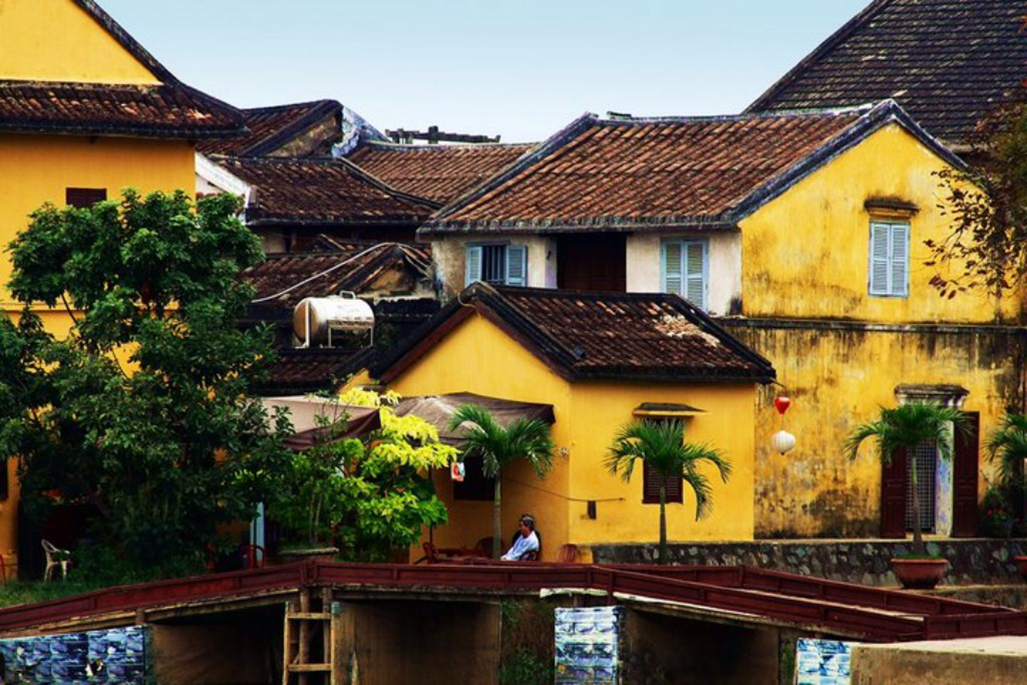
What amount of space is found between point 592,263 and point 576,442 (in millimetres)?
5560

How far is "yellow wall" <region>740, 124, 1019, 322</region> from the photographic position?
36.1 meters

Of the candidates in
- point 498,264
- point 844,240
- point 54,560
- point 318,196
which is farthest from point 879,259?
point 54,560

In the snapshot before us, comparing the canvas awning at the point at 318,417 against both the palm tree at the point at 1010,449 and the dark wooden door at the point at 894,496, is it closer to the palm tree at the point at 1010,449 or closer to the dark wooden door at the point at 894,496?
the dark wooden door at the point at 894,496

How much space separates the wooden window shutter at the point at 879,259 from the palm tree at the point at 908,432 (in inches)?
68.1

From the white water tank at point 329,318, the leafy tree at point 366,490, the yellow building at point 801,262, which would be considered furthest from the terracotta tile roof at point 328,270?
the leafy tree at point 366,490

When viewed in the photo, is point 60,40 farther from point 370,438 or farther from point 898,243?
point 898,243

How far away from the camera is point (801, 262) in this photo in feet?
120

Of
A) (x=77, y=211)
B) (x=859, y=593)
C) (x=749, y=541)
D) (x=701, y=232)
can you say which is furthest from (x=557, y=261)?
(x=859, y=593)

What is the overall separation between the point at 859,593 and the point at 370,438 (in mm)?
7157

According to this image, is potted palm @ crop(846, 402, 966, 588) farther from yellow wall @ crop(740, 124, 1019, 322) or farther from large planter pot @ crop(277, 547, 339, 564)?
large planter pot @ crop(277, 547, 339, 564)

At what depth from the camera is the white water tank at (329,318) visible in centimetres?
3634

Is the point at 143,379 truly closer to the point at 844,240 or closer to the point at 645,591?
the point at 645,591

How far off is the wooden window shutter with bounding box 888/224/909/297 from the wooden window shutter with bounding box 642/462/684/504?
514 centimetres

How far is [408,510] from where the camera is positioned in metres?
32.0
